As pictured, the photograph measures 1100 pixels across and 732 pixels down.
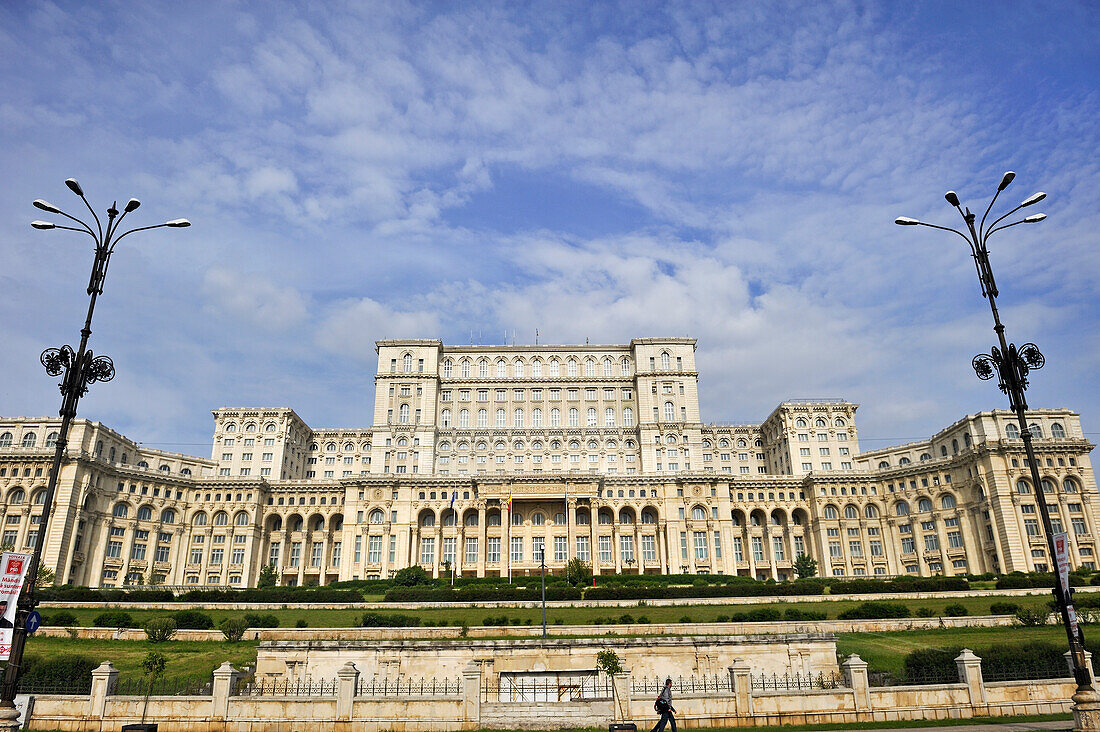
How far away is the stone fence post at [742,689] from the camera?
86.2 ft

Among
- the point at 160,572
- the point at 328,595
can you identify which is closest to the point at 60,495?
the point at 160,572

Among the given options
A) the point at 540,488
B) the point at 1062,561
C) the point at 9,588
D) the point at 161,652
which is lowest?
the point at 161,652

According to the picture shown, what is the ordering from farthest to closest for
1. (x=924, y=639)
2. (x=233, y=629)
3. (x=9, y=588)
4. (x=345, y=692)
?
1. (x=233, y=629)
2. (x=924, y=639)
3. (x=345, y=692)
4. (x=9, y=588)

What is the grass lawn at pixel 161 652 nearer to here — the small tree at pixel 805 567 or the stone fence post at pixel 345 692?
the stone fence post at pixel 345 692

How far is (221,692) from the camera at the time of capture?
26312 millimetres

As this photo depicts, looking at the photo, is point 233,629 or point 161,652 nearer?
point 161,652

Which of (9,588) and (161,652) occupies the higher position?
(9,588)

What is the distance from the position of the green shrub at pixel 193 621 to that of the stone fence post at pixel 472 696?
27336 millimetres

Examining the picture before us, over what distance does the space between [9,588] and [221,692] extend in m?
9.65

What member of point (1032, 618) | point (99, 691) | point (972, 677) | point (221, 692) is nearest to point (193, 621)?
point (99, 691)

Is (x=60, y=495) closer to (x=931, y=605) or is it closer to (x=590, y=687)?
(x=590, y=687)

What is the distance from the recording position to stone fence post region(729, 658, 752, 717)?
86.2ft

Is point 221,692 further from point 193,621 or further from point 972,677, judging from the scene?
point 972,677

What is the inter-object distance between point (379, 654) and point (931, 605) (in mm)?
39165
